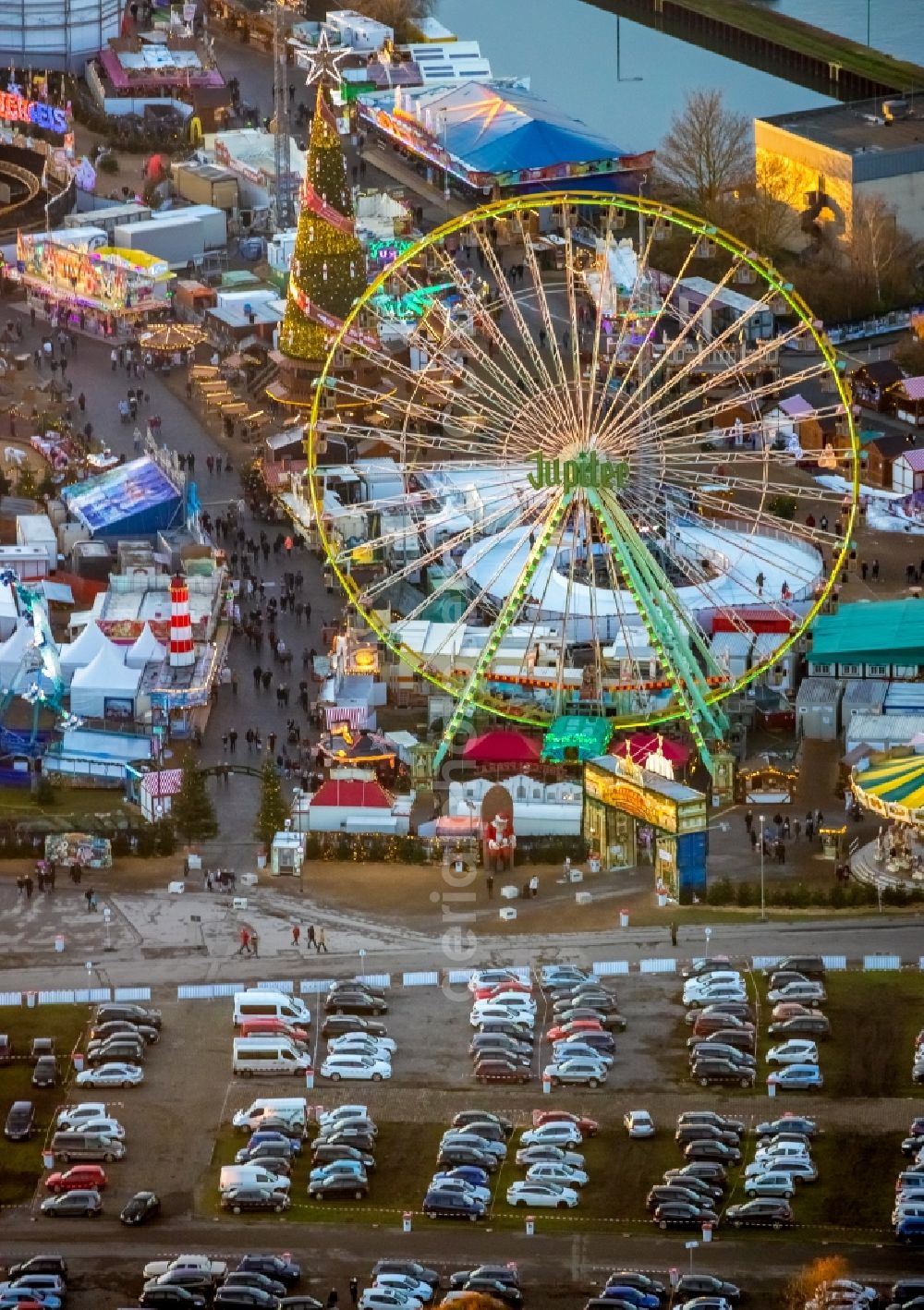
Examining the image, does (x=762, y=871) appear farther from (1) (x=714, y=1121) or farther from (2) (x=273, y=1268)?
(2) (x=273, y=1268)

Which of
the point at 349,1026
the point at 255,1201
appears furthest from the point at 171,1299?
the point at 349,1026

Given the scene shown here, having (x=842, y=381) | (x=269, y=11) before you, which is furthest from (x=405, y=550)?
(x=269, y=11)

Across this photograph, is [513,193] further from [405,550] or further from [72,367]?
[405,550]

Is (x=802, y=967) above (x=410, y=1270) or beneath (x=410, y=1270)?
above

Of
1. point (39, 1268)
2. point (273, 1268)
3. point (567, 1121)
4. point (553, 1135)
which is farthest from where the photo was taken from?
point (567, 1121)

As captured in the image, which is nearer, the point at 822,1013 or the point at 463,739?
the point at 822,1013

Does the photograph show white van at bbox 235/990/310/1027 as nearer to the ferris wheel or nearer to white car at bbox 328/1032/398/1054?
white car at bbox 328/1032/398/1054
